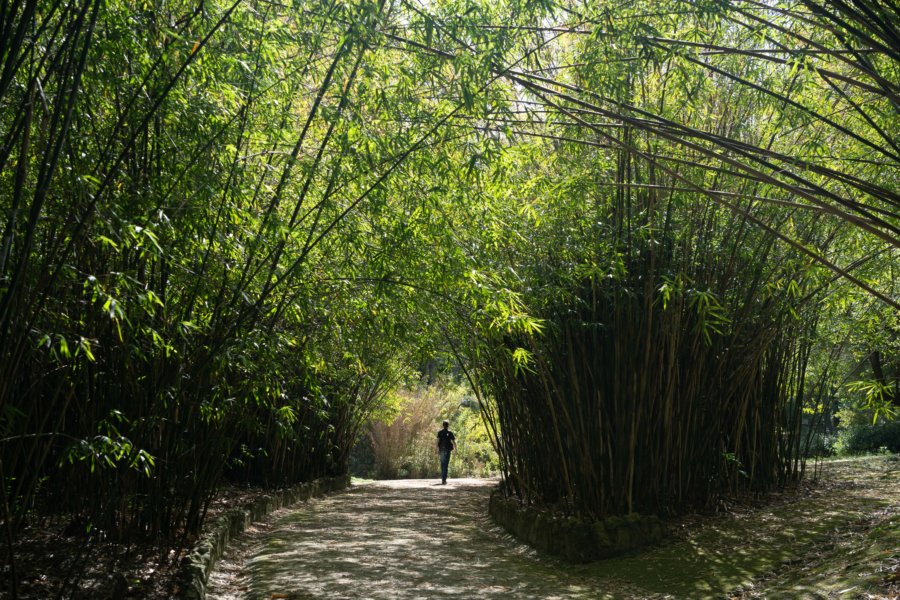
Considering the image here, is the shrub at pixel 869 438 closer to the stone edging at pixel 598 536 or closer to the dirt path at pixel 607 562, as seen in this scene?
the dirt path at pixel 607 562

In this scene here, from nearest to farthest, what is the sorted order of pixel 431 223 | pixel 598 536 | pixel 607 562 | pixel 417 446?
pixel 431 223, pixel 607 562, pixel 598 536, pixel 417 446

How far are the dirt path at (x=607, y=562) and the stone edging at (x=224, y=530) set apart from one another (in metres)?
0.12

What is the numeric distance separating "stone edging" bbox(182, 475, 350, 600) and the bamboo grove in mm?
209

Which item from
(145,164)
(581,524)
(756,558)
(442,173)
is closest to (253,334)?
(145,164)

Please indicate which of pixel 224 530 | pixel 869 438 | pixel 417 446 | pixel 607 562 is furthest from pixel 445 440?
pixel 869 438

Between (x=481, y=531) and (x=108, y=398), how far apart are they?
375 cm

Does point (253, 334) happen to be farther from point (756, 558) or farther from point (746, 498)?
point (746, 498)

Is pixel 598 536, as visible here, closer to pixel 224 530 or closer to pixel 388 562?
pixel 388 562

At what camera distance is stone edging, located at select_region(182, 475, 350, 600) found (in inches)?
156

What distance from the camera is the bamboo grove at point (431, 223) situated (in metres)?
3.19

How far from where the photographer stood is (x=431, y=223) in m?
4.64

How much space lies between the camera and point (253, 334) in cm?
421

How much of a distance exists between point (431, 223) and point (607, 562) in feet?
7.82

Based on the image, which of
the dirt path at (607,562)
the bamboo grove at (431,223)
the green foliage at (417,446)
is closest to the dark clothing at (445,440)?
the green foliage at (417,446)
